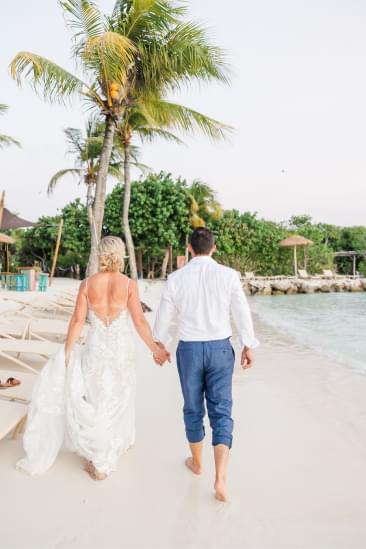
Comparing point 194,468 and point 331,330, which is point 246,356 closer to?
point 194,468

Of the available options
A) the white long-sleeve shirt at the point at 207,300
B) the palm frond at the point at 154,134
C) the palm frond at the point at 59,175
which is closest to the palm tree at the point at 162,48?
the palm frond at the point at 154,134

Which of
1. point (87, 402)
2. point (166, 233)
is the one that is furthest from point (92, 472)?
point (166, 233)

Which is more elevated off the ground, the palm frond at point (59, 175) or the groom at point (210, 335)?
the palm frond at point (59, 175)

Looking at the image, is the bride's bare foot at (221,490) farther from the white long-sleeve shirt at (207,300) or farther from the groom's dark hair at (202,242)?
the groom's dark hair at (202,242)

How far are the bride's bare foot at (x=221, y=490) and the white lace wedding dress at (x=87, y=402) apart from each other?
0.73 metres

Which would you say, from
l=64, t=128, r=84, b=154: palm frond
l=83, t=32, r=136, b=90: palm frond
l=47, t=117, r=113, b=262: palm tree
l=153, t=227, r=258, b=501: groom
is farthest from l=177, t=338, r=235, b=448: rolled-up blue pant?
l=64, t=128, r=84, b=154: palm frond

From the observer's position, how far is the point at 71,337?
2.87m

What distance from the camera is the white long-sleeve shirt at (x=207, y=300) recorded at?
Result: 2.64 meters

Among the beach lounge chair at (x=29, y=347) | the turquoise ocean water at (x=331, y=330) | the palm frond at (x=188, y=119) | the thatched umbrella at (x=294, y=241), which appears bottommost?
→ the turquoise ocean water at (x=331, y=330)

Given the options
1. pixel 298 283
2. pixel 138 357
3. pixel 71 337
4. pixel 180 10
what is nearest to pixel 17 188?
pixel 298 283

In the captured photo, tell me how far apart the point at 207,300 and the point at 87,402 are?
1.10 metres

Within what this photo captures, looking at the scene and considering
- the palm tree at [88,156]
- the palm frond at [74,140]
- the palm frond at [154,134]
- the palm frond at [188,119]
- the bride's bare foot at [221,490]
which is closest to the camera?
the bride's bare foot at [221,490]

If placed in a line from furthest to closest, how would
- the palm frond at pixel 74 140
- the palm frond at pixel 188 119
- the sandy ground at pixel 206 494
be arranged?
the palm frond at pixel 74 140
the palm frond at pixel 188 119
the sandy ground at pixel 206 494

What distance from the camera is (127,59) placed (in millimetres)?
8250
